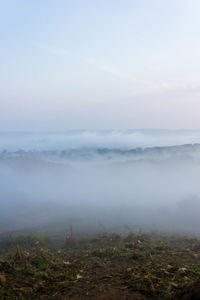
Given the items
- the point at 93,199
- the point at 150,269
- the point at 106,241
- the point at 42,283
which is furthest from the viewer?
the point at 93,199

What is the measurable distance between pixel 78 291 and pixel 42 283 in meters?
1.10

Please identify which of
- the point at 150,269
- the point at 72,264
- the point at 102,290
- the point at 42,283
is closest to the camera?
the point at 102,290

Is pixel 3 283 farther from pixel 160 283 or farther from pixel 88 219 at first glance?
pixel 88 219

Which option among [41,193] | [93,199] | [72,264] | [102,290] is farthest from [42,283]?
[41,193]

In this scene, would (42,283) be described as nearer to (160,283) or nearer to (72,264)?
(72,264)

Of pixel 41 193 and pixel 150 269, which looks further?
pixel 41 193

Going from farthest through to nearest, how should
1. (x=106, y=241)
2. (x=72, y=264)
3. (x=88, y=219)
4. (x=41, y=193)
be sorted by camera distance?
1. (x=41, y=193)
2. (x=88, y=219)
3. (x=106, y=241)
4. (x=72, y=264)

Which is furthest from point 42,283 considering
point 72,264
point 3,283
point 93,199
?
point 93,199

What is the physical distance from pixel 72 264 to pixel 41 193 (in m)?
47.2

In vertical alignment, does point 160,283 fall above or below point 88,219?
above

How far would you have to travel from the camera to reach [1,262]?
25.7 ft

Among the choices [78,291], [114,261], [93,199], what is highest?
[78,291]

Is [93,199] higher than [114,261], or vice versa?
[114,261]

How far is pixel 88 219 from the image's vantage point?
1179 inches
